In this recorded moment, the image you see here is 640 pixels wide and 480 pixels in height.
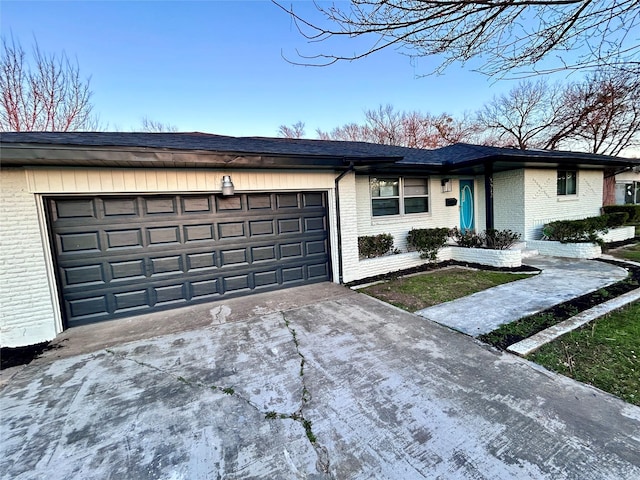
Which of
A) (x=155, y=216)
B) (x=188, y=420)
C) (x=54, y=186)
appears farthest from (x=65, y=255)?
(x=188, y=420)

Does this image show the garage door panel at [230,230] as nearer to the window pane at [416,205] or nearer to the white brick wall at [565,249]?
the window pane at [416,205]

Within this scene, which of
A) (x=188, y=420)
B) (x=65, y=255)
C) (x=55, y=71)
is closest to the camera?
(x=188, y=420)

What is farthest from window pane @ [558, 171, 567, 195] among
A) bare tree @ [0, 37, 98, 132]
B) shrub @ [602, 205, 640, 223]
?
bare tree @ [0, 37, 98, 132]

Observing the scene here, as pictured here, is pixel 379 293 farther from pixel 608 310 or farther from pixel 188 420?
pixel 188 420

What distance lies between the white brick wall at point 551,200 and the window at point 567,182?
16 centimetres

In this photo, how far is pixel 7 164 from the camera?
12.5 ft

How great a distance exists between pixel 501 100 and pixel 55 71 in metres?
25.8

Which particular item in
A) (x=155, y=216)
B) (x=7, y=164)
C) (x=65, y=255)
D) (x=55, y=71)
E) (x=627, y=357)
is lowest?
(x=627, y=357)

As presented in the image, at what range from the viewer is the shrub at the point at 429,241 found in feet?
23.8

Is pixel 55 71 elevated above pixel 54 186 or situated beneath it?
elevated above

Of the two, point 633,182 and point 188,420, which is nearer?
point 188,420

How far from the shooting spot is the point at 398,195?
8.00 metres

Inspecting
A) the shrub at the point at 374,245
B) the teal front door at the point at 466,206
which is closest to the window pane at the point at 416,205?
the shrub at the point at 374,245

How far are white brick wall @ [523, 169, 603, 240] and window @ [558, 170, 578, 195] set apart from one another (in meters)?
0.16
